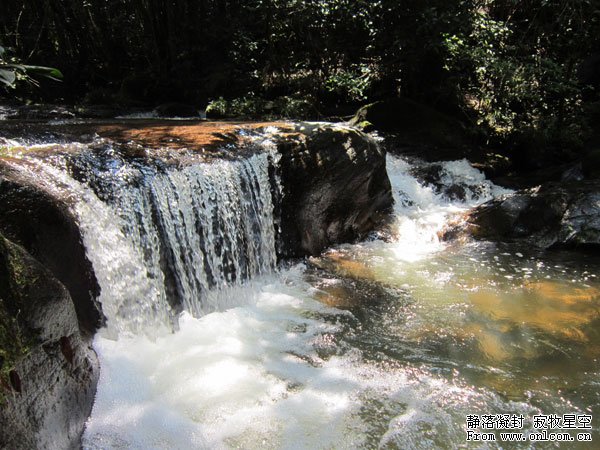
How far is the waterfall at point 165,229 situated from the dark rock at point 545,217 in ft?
10.5

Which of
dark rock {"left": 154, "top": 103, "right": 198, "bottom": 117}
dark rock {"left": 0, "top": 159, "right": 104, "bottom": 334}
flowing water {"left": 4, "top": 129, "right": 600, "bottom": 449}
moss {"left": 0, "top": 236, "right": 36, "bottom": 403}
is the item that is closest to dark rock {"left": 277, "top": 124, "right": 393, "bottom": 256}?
flowing water {"left": 4, "top": 129, "right": 600, "bottom": 449}

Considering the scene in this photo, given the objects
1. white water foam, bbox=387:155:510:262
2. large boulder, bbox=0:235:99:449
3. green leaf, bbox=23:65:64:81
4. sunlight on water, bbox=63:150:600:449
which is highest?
green leaf, bbox=23:65:64:81

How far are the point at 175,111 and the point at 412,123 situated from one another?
5.34 meters

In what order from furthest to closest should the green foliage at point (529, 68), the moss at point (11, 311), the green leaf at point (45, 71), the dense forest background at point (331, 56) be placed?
the dense forest background at point (331, 56) < the green foliage at point (529, 68) < the moss at point (11, 311) < the green leaf at point (45, 71)

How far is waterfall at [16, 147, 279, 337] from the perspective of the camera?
4.10 meters

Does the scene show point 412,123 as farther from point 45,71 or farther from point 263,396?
point 45,71

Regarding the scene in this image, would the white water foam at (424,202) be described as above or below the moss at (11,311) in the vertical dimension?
below

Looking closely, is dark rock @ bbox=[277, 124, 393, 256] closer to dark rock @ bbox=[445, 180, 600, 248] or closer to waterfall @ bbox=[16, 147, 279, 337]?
waterfall @ bbox=[16, 147, 279, 337]

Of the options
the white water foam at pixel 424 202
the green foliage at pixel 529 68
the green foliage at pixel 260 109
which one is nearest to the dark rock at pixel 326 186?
the white water foam at pixel 424 202

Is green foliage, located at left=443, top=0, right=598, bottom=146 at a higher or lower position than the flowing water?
higher

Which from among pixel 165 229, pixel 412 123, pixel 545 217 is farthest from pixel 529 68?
pixel 165 229

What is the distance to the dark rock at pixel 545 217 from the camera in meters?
6.41

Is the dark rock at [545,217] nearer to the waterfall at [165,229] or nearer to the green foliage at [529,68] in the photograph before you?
the green foliage at [529,68]

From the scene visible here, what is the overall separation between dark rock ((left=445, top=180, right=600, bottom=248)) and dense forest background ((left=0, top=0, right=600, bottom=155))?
2.95 metres
